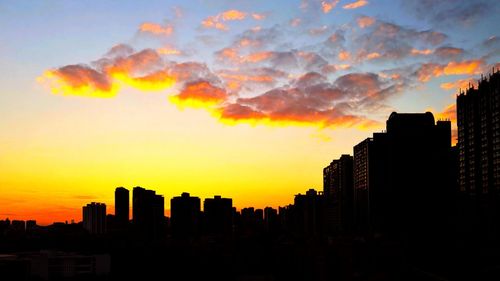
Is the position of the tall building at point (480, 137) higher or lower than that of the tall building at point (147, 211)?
higher

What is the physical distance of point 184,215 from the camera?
120 metres

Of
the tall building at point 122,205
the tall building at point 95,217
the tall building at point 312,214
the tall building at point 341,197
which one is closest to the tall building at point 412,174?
the tall building at point 341,197

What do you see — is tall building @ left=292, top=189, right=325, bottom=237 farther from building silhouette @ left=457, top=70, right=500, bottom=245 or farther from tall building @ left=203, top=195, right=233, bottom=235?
building silhouette @ left=457, top=70, right=500, bottom=245

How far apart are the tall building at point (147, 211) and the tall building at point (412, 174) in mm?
43140

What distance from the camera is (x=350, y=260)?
58062mm

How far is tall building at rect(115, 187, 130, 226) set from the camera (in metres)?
116

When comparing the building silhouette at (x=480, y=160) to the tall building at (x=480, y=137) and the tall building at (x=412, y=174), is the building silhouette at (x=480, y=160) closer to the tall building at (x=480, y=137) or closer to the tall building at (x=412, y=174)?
the tall building at (x=480, y=137)

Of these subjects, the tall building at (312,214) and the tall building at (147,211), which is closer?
the tall building at (147,211)

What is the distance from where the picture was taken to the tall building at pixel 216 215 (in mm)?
126562

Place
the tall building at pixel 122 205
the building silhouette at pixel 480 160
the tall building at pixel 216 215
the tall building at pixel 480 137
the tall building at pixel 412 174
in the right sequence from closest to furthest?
the building silhouette at pixel 480 160
the tall building at pixel 480 137
the tall building at pixel 412 174
the tall building at pixel 122 205
the tall building at pixel 216 215

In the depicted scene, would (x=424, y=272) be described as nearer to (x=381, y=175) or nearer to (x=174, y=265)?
(x=174, y=265)

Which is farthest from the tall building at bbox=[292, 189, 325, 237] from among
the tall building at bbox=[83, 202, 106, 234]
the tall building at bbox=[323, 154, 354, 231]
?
the tall building at bbox=[83, 202, 106, 234]

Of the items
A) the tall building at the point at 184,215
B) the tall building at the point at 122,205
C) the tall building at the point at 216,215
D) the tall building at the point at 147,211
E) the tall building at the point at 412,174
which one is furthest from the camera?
the tall building at the point at 216,215

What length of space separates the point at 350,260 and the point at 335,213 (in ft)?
228
